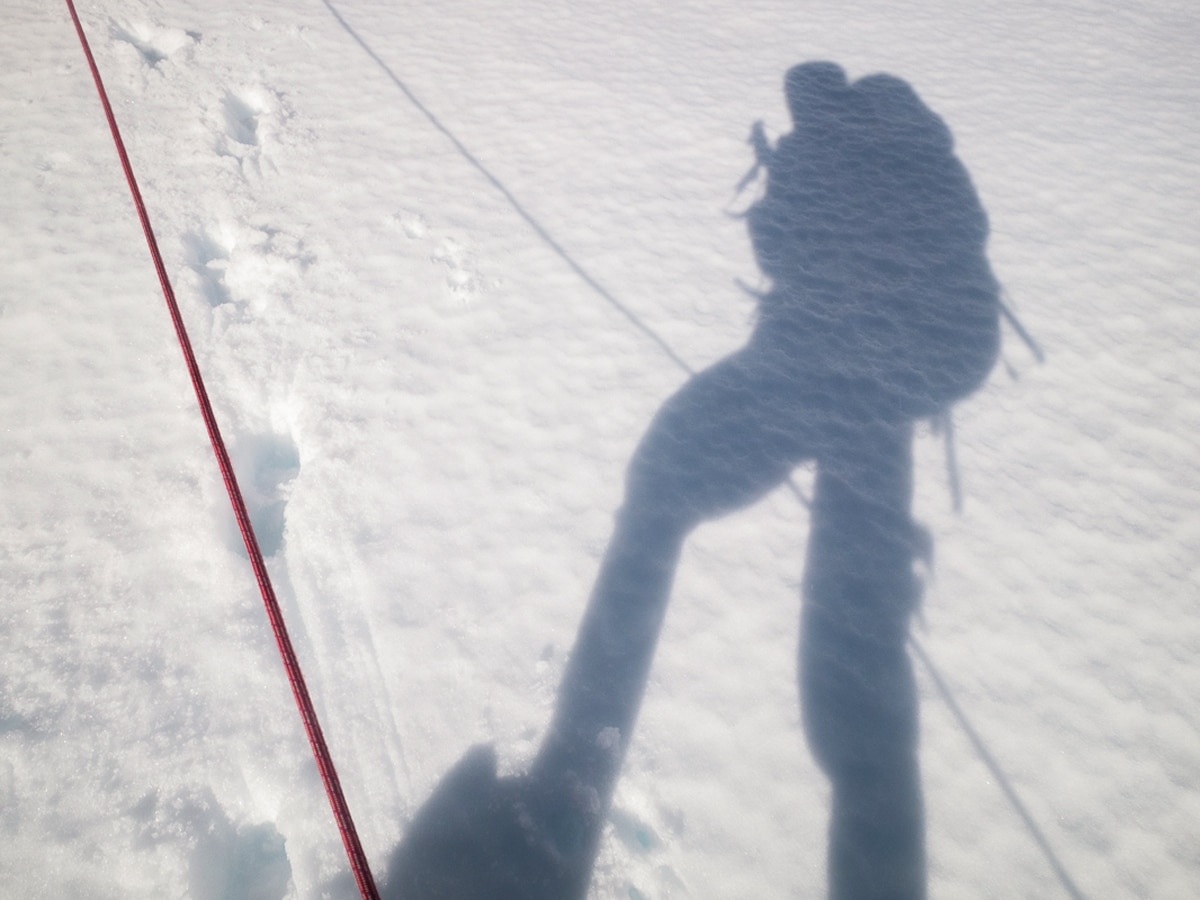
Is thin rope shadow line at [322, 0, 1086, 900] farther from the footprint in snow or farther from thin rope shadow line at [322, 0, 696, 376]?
the footprint in snow

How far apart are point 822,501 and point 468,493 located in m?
1.55

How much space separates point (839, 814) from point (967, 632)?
0.88m

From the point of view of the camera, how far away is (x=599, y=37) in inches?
213

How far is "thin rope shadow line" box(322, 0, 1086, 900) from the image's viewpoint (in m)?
1.70

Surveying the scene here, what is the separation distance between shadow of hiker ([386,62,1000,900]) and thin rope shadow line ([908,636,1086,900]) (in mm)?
92

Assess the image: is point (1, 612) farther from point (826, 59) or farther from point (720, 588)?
point (826, 59)

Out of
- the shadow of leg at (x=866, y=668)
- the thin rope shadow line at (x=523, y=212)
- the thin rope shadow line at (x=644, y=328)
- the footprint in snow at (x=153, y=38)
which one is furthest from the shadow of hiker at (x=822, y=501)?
the footprint in snow at (x=153, y=38)

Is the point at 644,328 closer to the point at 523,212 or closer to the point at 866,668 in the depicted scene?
the point at 523,212

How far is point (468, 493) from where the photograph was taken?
7.63 ft

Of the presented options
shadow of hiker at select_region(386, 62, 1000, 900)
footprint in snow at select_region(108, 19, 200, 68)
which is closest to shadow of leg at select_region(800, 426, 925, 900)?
shadow of hiker at select_region(386, 62, 1000, 900)

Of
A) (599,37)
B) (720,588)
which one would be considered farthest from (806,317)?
(599,37)

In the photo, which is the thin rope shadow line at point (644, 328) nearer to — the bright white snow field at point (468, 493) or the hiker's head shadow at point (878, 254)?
the bright white snow field at point (468, 493)

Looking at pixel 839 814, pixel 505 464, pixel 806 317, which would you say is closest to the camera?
pixel 839 814

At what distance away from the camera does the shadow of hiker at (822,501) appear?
1.64 m
